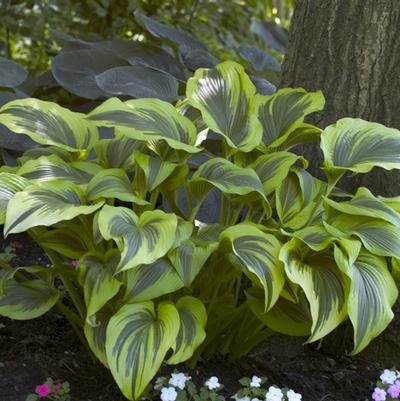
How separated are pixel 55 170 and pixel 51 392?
549 millimetres

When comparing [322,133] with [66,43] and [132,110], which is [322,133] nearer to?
[132,110]

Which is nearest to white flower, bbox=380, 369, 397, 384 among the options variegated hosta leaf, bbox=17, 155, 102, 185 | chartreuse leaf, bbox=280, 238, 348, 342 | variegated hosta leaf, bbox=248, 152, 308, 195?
chartreuse leaf, bbox=280, 238, 348, 342

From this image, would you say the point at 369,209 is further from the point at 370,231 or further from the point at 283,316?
the point at 283,316

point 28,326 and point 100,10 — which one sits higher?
point 100,10

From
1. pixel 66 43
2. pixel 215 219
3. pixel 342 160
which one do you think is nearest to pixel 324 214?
pixel 342 160

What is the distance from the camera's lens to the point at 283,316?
1924 millimetres

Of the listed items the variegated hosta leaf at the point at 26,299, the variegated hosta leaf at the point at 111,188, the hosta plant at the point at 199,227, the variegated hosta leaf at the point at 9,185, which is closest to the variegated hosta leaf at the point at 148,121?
the hosta plant at the point at 199,227

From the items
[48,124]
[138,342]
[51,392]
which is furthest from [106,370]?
[48,124]

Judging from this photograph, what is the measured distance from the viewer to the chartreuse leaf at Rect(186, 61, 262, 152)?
195 cm

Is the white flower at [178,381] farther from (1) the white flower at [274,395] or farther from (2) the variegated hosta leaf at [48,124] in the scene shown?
(2) the variegated hosta leaf at [48,124]

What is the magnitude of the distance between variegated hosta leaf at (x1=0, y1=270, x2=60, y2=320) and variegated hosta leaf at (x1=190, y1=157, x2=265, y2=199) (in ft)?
1.58

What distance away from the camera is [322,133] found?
194 cm

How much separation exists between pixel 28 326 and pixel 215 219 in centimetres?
64

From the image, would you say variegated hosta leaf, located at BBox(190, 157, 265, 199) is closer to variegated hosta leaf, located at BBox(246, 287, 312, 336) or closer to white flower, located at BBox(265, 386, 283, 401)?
variegated hosta leaf, located at BBox(246, 287, 312, 336)
